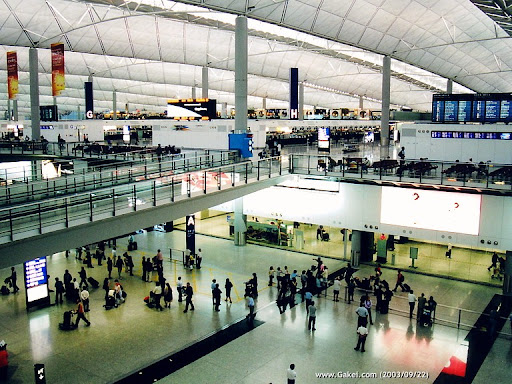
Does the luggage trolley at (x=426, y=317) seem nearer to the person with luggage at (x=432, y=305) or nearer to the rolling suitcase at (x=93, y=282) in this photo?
the person with luggage at (x=432, y=305)

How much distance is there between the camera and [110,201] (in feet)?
45.9

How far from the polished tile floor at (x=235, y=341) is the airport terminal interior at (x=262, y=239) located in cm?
8

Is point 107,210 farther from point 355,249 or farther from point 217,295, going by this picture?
point 355,249

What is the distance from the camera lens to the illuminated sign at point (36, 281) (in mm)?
18172

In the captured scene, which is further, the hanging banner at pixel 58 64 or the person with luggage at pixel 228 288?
the hanging banner at pixel 58 64

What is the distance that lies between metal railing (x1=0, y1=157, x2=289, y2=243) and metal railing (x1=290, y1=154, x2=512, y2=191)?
4537 millimetres

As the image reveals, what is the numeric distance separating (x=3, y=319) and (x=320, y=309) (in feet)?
39.9

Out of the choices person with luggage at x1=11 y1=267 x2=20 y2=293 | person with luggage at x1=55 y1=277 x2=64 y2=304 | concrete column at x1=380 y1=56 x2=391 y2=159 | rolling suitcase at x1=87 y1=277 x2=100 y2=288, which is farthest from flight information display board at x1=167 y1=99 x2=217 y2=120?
person with luggage at x1=55 y1=277 x2=64 y2=304

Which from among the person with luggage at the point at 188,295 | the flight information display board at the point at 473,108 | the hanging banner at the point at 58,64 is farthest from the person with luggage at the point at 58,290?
the flight information display board at the point at 473,108

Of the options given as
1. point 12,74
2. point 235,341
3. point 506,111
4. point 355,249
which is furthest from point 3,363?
point 506,111

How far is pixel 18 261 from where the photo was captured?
438 inches

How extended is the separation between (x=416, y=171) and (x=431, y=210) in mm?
1950

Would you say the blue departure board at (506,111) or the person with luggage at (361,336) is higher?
the blue departure board at (506,111)

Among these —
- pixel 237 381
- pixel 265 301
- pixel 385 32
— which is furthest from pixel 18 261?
pixel 385 32
